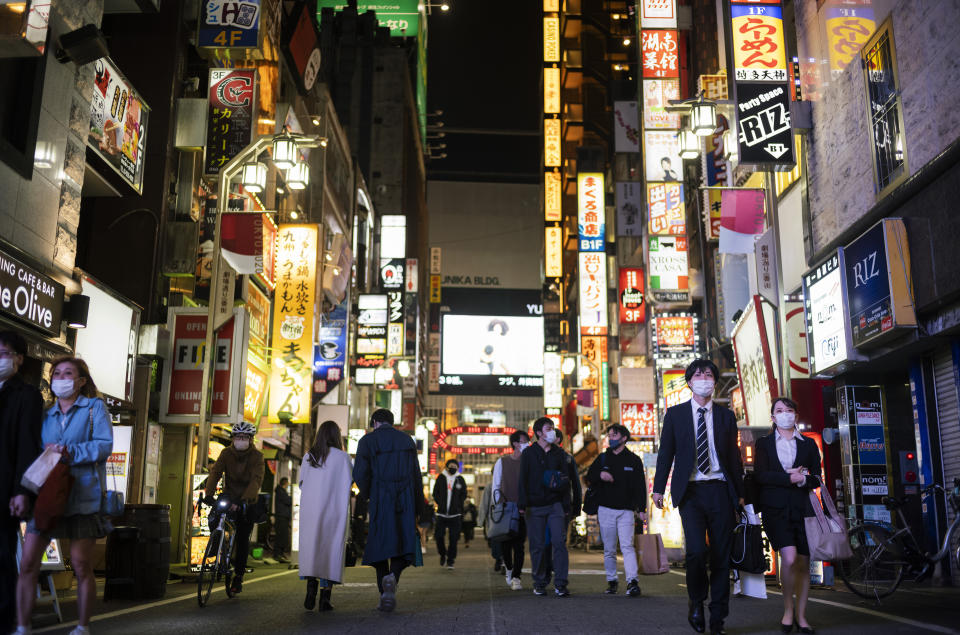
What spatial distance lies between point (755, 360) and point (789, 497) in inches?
335

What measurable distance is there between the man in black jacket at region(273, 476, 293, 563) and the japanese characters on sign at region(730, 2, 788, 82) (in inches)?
435

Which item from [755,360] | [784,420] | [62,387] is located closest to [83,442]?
[62,387]

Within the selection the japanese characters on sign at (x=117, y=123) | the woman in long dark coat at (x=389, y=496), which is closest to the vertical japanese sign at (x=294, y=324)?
the japanese characters on sign at (x=117, y=123)

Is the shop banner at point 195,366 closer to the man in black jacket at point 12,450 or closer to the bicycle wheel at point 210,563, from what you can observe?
the bicycle wheel at point 210,563

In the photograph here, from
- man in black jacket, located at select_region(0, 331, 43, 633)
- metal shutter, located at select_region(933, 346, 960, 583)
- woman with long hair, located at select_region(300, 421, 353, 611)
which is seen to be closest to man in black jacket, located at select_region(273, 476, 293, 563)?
woman with long hair, located at select_region(300, 421, 353, 611)

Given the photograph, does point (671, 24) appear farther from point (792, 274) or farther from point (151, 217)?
point (151, 217)

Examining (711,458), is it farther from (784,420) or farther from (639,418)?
(639,418)

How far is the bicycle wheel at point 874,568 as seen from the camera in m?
8.87

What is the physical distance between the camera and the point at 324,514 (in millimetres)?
8062

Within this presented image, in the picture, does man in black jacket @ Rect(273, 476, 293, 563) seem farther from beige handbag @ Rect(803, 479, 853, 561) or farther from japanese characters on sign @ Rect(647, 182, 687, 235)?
beige handbag @ Rect(803, 479, 853, 561)

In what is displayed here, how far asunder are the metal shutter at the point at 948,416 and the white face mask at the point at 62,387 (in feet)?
32.6

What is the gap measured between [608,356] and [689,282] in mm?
14805

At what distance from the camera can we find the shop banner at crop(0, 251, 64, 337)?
894 centimetres

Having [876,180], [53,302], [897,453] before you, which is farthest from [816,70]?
[53,302]
